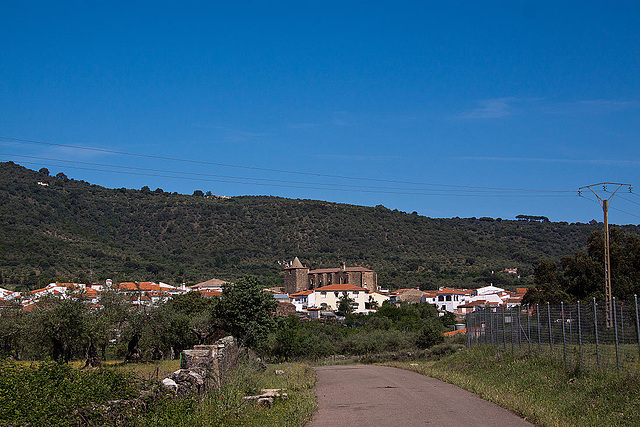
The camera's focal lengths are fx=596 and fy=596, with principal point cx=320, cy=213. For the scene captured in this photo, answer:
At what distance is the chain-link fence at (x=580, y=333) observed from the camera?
13.9m

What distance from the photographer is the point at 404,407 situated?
1266 centimetres

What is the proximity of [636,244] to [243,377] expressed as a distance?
120ft

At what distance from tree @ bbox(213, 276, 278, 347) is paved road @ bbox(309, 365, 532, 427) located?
22.0m

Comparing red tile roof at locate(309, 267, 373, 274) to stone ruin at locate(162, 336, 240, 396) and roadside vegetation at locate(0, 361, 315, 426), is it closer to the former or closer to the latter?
stone ruin at locate(162, 336, 240, 396)

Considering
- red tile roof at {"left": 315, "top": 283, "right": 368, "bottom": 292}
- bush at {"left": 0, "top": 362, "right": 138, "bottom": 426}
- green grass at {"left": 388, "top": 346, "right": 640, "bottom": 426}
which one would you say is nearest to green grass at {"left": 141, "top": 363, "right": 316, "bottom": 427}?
bush at {"left": 0, "top": 362, "right": 138, "bottom": 426}

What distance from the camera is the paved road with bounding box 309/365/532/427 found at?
10.9 m

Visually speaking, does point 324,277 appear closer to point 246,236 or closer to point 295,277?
point 295,277

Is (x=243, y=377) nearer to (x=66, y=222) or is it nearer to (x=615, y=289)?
(x=615, y=289)

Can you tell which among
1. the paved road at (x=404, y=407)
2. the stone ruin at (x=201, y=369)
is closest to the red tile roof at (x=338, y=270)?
the paved road at (x=404, y=407)

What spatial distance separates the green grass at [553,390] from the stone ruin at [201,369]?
6382 millimetres

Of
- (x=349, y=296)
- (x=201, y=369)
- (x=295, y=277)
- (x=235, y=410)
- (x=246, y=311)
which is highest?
(x=295, y=277)

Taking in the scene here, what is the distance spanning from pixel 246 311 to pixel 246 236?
9885cm

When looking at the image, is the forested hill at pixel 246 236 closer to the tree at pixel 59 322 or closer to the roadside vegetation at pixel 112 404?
the tree at pixel 59 322

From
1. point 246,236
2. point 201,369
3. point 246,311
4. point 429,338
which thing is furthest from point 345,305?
point 201,369
